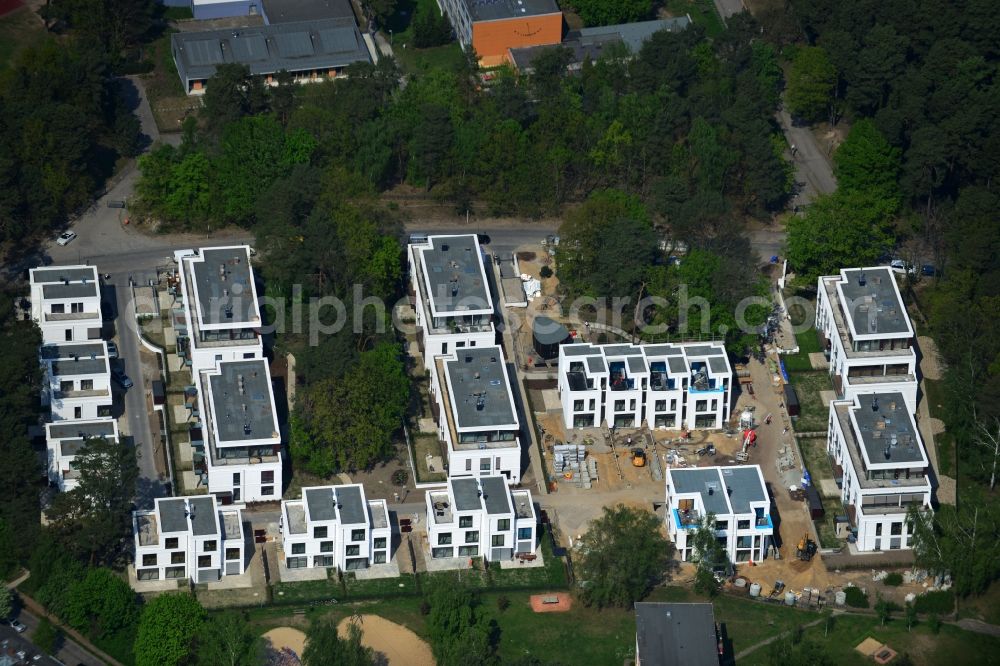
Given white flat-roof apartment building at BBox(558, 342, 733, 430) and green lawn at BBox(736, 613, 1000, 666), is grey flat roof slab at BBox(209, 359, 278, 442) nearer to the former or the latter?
white flat-roof apartment building at BBox(558, 342, 733, 430)

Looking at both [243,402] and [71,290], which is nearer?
[243,402]

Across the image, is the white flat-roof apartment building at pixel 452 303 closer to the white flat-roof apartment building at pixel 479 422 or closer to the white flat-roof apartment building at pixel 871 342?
the white flat-roof apartment building at pixel 479 422

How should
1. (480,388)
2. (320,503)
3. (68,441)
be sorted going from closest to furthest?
(320,503) → (68,441) → (480,388)

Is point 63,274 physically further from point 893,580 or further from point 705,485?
point 893,580

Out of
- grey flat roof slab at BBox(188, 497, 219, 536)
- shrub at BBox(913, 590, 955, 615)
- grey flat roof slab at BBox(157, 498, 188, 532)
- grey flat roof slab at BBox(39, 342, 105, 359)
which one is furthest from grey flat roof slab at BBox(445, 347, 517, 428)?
shrub at BBox(913, 590, 955, 615)

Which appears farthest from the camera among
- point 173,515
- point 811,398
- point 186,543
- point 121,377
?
point 811,398

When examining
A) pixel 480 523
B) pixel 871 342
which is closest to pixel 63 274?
pixel 480 523

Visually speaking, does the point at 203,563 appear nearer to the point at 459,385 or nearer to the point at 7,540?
the point at 7,540
